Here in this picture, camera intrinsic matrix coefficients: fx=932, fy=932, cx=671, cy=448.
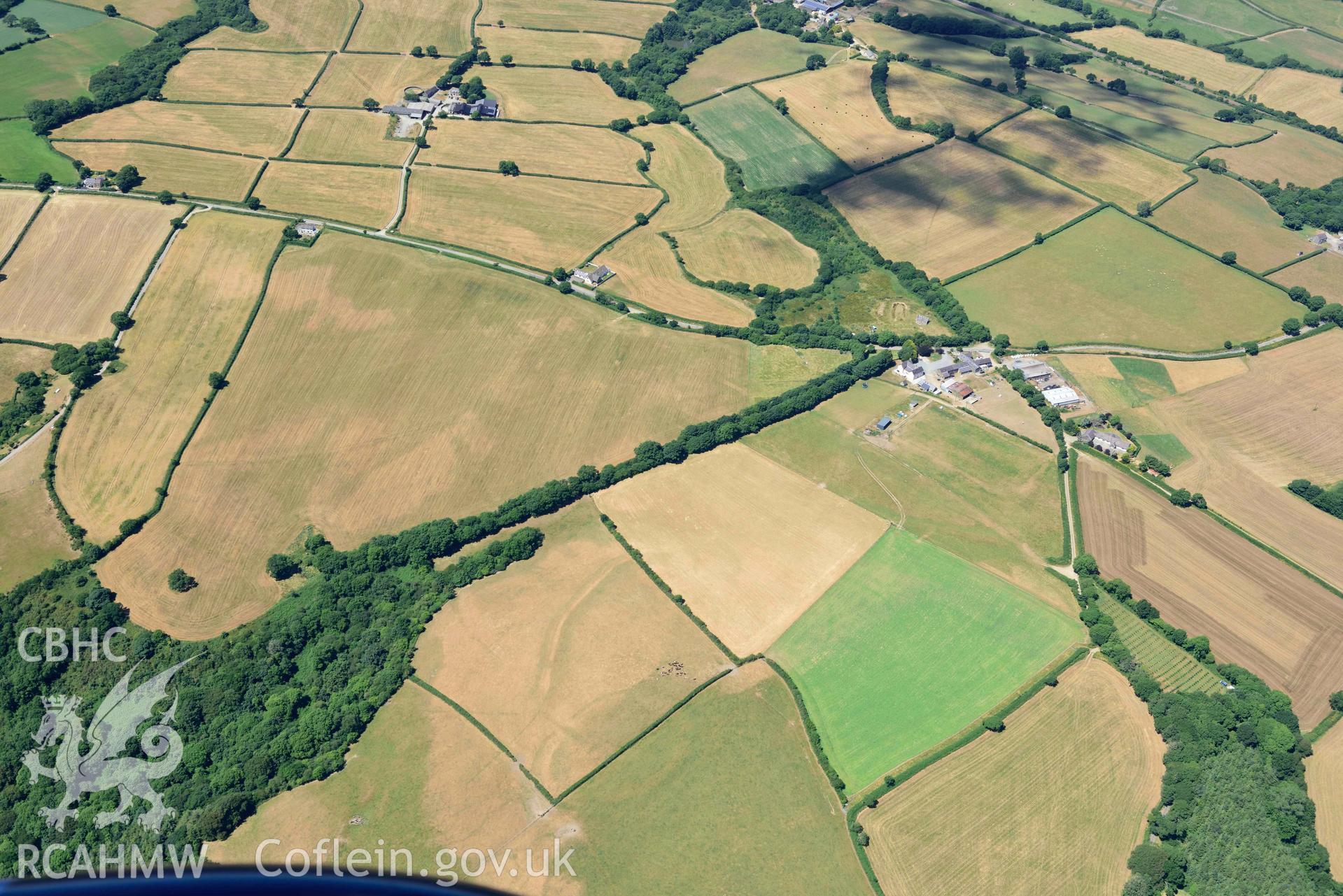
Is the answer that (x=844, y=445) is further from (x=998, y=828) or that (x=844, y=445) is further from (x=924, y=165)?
(x=924, y=165)

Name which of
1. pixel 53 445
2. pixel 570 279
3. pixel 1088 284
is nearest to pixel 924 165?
pixel 1088 284

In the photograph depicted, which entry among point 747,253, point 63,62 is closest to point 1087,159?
point 747,253

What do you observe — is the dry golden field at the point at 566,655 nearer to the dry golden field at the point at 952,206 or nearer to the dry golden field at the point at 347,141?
the dry golden field at the point at 952,206

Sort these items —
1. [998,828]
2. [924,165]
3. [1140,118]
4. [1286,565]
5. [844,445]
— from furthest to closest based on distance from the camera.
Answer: [1140,118] < [924,165] < [844,445] < [1286,565] < [998,828]

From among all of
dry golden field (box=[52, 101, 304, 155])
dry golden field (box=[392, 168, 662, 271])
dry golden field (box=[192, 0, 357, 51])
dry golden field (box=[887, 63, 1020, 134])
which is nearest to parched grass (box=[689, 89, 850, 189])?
dry golden field (box=[392, 168, 662, 271])

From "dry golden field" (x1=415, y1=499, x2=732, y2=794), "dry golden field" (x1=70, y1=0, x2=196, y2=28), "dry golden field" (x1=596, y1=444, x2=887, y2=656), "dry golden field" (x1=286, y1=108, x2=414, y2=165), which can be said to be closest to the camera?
"dry golden field" (x1=415, y1=499, x2=732, y2=794)

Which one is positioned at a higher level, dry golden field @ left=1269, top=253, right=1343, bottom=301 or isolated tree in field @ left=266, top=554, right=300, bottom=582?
dry golden field @ left=1269, top=253, right=1343, bottom=301

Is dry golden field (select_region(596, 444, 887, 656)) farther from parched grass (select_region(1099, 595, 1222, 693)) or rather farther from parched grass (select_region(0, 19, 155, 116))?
parched grass (select_region(0, 19, 155, 116))
